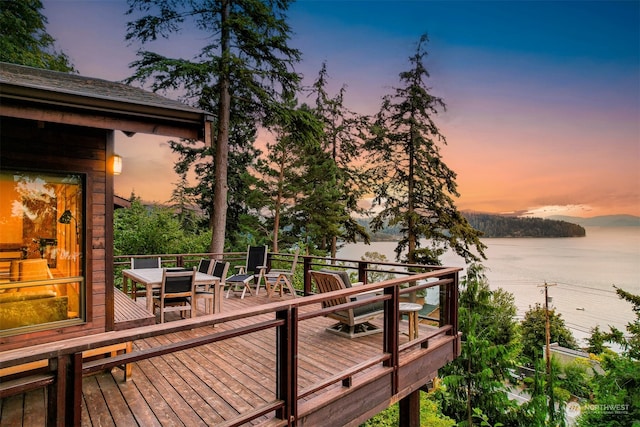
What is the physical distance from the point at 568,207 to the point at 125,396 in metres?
25.2

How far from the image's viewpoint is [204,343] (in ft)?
6.26

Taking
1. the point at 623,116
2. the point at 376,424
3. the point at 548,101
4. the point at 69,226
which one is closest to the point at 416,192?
the point at 548,101

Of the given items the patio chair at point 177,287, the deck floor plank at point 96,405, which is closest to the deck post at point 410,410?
the patio chair at point 177,287

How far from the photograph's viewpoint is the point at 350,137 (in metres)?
18.4

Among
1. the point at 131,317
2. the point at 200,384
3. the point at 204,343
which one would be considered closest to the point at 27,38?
the point at 131,317

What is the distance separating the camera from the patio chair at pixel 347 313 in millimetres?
4555

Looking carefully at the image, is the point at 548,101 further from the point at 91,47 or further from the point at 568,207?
the point at 91,47

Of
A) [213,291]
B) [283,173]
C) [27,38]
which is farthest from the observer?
[283,173]

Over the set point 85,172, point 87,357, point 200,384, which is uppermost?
point 85,172

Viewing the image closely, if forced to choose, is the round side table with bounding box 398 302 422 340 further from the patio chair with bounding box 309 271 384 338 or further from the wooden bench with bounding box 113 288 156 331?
the wooden bench with bounding box 113 288 156 331

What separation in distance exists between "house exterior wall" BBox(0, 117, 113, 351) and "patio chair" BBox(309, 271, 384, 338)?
259 cm

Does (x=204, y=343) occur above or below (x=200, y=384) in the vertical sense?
above

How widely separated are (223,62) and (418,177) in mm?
10348

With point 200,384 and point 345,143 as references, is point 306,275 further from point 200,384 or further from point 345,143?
point 345,143
